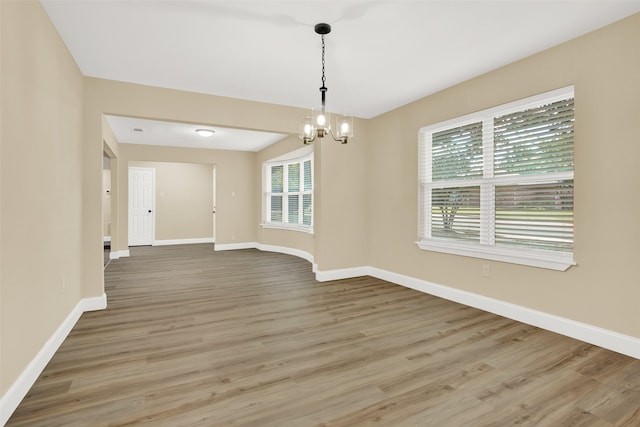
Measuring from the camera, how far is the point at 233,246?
8047 millimetres

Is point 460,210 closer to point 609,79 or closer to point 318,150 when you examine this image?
point 609,79

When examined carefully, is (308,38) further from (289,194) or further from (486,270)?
(289,194)

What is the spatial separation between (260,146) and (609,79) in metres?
6.34

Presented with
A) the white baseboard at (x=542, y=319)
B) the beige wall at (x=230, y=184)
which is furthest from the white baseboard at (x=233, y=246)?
the white baseboard at (x=542, y=319)

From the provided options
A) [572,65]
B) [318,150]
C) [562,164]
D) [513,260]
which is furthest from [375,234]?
[572,65]

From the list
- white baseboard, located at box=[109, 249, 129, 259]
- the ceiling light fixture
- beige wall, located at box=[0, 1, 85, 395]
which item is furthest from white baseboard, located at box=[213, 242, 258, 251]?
the ceiling light fixture

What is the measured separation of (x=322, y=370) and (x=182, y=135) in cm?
560

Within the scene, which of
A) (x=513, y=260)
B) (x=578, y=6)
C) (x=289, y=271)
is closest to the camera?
(x=578, y=6)

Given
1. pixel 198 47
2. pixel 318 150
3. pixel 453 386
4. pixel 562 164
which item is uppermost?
pixel 198 47

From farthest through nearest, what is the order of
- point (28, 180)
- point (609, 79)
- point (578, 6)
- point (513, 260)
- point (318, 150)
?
point (318, 150)
point (513, 260)
point (609, 79)
point (578, 6)
point (28, 180)

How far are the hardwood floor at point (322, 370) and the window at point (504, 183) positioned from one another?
2.50ft

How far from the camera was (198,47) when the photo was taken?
9.14ft

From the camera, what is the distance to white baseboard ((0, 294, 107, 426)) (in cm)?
→ 164

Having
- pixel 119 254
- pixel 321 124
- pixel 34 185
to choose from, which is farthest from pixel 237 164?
pixel 34 185
